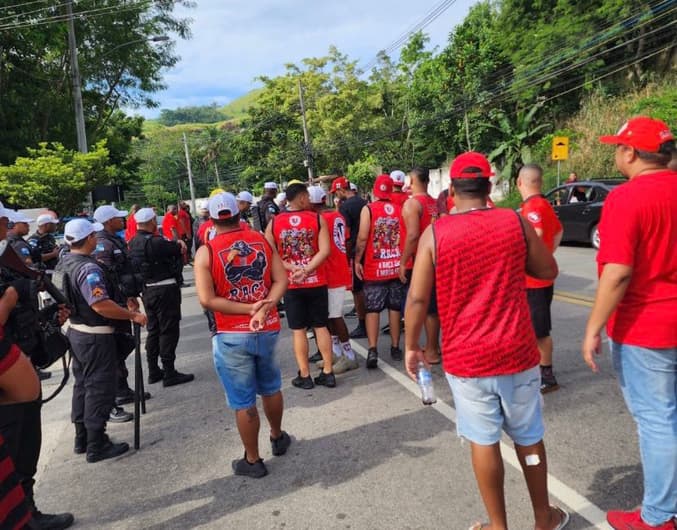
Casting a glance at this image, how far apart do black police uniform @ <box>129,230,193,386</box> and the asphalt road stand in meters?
0.63

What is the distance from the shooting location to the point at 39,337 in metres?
2.97

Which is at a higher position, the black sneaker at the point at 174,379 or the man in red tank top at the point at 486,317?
the man in red tank top at the point at 486,317

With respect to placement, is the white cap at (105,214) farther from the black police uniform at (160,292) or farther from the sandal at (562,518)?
the sandal at (562,518)

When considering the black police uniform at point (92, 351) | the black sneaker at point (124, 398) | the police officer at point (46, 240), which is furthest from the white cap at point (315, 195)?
the police officer at point (46, 240)

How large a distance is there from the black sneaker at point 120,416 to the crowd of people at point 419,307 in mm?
30

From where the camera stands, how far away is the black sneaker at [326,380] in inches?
197

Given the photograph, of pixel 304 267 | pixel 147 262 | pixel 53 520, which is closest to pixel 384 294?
pixel 304 267

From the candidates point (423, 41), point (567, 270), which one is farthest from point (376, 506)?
point (423, 41)

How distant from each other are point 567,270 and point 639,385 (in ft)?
27.6

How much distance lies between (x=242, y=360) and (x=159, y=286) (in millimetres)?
2591

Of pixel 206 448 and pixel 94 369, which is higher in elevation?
pixel 94 369

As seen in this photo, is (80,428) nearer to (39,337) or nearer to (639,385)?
(39,337)

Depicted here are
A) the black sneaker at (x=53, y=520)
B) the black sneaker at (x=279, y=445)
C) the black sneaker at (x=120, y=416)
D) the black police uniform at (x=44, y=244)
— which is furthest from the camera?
the black police uniform at (x=44, y=244)

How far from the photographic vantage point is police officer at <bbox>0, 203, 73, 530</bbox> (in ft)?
7.51
